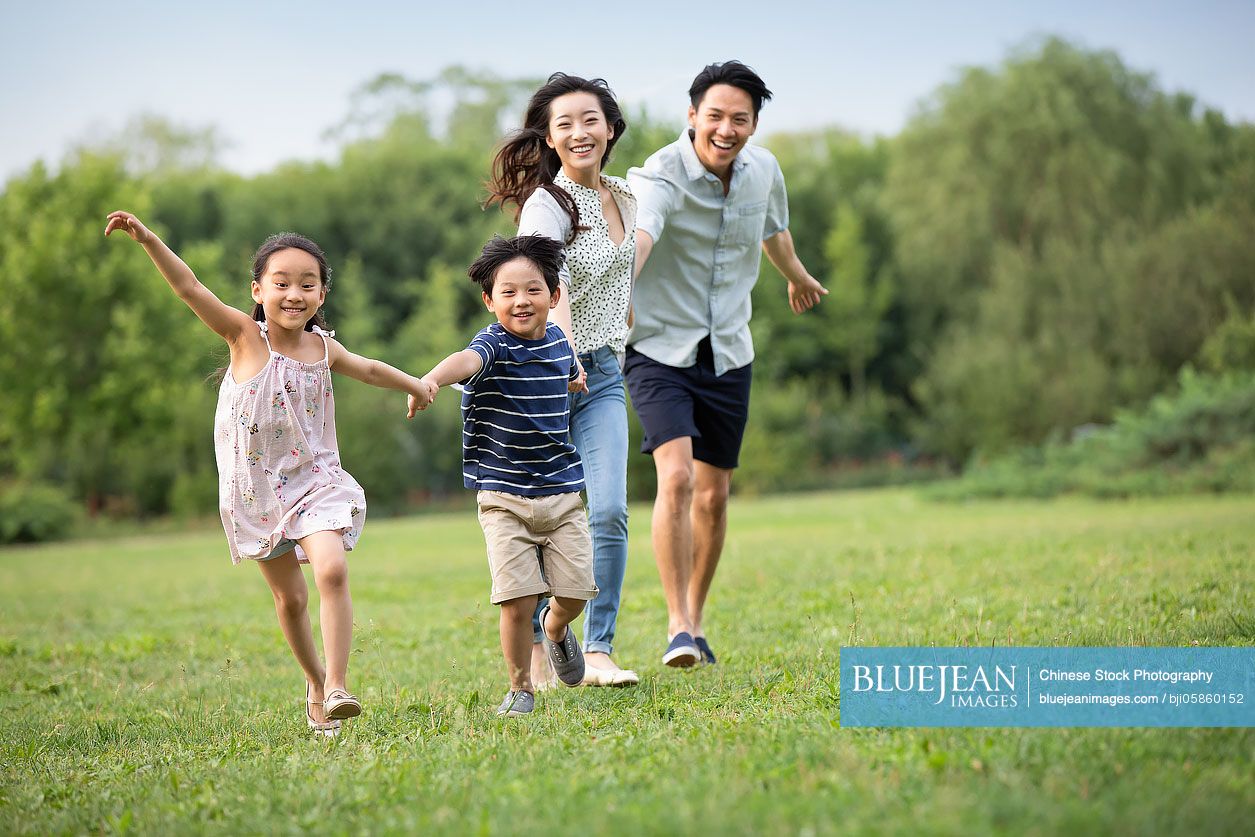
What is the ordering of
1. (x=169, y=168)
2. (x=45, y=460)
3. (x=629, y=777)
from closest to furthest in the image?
(x=629, y=777), (x=45, y=460), (x=169, y=168)

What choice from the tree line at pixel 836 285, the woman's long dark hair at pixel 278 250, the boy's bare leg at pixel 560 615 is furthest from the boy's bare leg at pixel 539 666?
the tree line at pixel 836 285

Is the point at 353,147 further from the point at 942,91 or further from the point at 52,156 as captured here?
the point at 942,91

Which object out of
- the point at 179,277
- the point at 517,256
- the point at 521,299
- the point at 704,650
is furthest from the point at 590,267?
the point at 704,650

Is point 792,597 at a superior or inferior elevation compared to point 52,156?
inferior

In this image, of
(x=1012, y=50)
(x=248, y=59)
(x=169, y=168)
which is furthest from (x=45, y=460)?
(x=1012, y=50)

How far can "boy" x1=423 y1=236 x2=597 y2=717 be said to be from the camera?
15.8 ft

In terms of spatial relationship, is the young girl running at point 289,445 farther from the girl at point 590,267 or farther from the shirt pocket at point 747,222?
the shirt pocket at point 747,222

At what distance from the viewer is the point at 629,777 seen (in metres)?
3.43

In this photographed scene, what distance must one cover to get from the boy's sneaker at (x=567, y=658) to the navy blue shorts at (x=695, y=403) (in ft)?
3.78

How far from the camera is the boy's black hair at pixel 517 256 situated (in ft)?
16.3

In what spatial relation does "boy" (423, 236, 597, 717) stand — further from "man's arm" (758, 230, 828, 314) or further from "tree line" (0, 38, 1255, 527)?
"tree line" (0, 38, 1255, 527)

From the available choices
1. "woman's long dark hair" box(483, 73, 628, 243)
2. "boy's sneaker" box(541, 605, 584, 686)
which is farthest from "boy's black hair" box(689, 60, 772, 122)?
"boy's sneaker" box(541, 605, 584, 686)

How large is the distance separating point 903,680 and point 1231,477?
15162 mm

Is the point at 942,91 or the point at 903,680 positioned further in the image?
the point at 942,91
